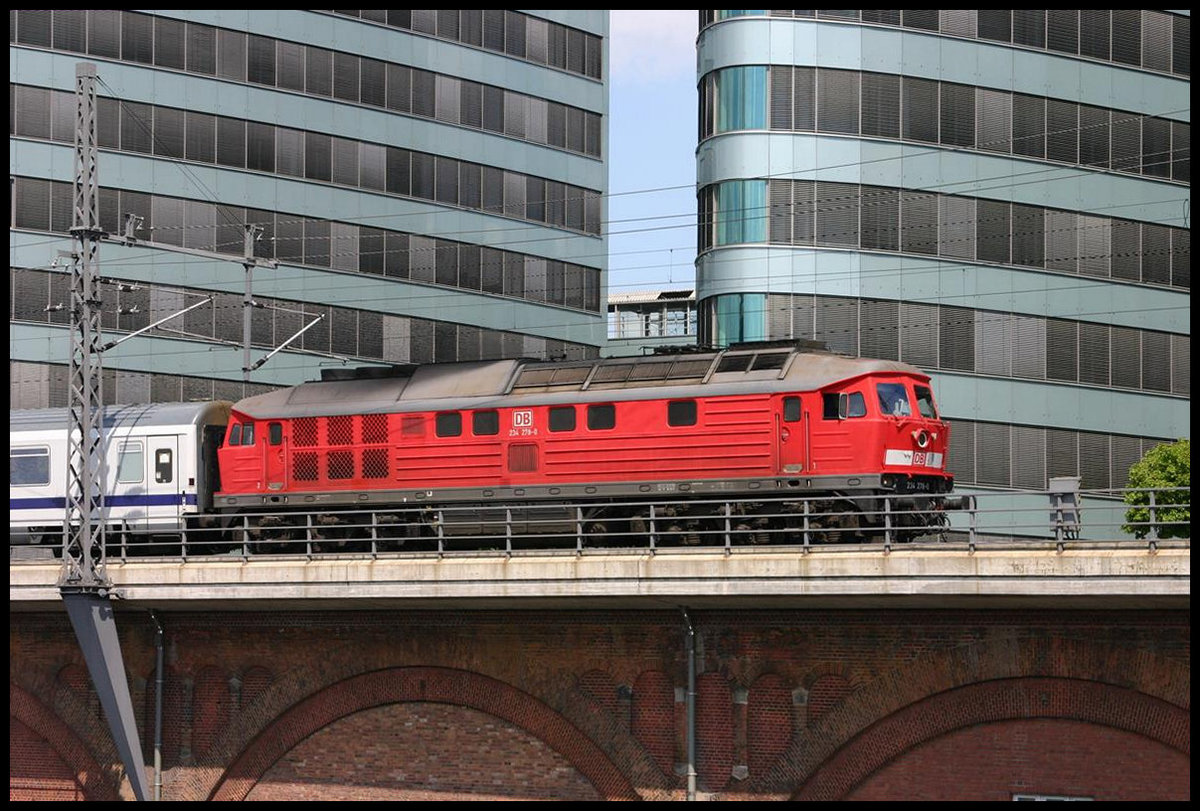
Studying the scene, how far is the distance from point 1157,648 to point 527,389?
565 inches

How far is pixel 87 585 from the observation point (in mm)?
35031

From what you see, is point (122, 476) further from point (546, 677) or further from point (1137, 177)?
point (1137, 177)

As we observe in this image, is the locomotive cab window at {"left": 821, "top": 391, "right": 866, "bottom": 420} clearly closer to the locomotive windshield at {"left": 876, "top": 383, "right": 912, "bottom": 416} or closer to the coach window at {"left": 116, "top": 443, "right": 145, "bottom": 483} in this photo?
the locomotive windshield at {"left": 876, "top": 383, "right": 912, "bottom": 416}

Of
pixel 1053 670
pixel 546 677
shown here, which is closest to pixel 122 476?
pixel 546 677

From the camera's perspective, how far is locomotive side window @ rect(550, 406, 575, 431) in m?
37.4

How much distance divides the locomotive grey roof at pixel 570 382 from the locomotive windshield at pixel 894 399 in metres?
0.34

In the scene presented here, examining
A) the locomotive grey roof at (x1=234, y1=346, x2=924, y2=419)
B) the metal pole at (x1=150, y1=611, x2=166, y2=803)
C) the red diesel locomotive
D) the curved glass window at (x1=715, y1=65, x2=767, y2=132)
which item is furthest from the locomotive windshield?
the curved glass window at (x1=715, y1=65, x2=767, y2=132)

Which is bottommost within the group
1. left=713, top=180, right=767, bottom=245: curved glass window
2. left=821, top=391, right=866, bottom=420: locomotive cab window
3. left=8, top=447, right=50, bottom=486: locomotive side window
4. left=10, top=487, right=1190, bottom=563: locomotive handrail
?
left=10, top=487, right=1190, bottom=563: locomotive handrail

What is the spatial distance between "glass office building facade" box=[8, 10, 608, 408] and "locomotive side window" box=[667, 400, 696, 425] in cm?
2458

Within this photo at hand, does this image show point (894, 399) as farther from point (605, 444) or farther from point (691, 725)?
point (691, 725)

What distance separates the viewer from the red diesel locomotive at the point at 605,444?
35.0 meters

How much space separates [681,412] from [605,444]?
1.75 metres

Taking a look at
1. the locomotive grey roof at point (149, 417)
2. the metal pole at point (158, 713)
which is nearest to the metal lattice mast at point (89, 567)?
the metal pole at point (158, 713)

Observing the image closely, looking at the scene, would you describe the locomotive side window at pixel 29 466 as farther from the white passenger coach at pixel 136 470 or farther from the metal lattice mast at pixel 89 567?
the metal lattice mast at pixel 89 567
